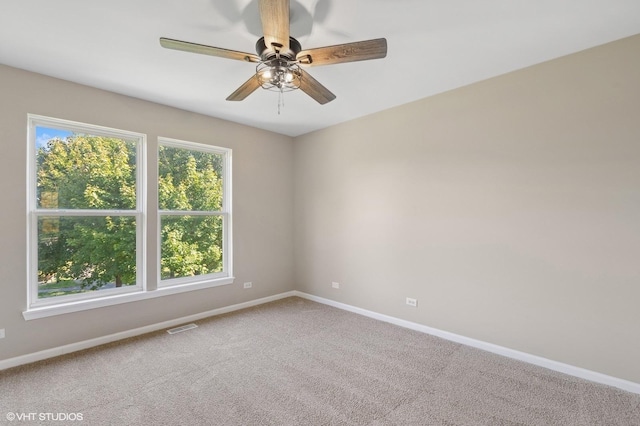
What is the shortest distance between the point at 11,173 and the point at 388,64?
353 cm

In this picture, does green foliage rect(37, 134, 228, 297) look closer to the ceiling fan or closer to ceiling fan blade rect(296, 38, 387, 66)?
the ceiling fan

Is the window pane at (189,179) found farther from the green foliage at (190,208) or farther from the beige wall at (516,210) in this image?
the beige wall at (516,210)

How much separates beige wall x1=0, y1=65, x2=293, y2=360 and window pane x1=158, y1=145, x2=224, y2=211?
7.5 inches

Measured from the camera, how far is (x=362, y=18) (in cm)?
200

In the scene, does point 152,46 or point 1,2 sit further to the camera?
point 152,46

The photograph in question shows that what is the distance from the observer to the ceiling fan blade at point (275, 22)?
1.50 metres

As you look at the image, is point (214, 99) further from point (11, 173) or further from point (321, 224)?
point (321, 224)

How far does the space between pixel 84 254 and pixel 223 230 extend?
158 centimetres

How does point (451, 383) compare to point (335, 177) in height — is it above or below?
below

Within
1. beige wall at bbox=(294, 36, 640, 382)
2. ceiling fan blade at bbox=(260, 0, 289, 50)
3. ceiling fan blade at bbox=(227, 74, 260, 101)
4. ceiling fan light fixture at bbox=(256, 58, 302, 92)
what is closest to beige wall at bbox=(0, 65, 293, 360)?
beige wall at bbox=(294, 36, 640, 382)


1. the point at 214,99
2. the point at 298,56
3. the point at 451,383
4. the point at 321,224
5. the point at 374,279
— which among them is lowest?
the point at 451,383

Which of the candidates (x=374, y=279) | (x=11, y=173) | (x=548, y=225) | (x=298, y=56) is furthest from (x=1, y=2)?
(x=548, y=225)

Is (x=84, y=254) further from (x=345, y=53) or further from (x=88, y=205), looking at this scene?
(x=345, y=53)

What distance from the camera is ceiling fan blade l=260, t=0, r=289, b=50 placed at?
150cm
